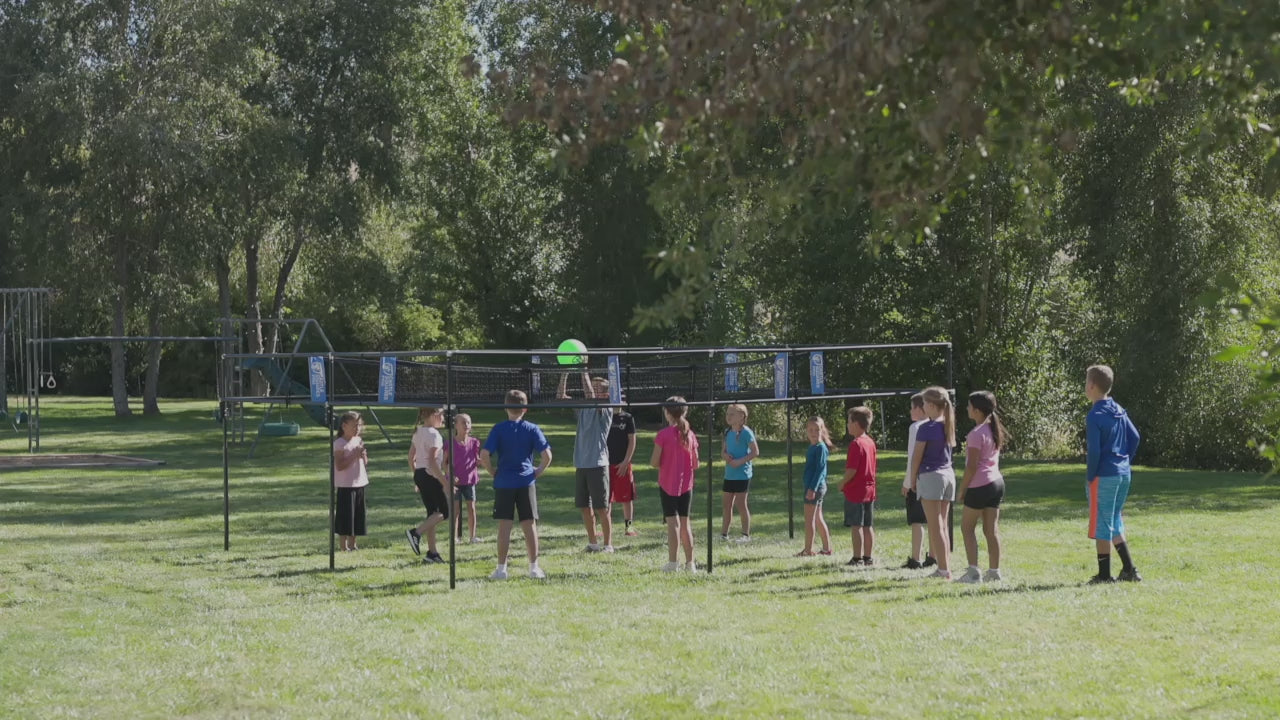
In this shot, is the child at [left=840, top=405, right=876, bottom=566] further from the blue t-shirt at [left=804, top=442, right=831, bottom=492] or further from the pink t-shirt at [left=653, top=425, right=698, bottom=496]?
the pink t-shirt at [left=653, top=425, right=698, bottom=496]

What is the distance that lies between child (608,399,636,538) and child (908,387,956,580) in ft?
12.4

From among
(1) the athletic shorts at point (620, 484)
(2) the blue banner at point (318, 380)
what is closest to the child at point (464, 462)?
(2) the blue banner at point (318, 380)

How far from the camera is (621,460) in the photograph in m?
14.8

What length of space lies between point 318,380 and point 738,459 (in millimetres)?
4072

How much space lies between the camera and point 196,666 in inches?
330

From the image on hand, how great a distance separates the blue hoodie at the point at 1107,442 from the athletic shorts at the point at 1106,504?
0.18ft

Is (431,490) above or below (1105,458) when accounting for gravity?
below

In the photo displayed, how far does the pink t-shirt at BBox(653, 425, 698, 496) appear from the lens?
12180mm

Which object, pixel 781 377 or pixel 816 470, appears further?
pixel 816 470

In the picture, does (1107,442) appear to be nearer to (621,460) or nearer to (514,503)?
(514,503)

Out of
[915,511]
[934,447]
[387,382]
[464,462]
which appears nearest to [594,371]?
[464,462]

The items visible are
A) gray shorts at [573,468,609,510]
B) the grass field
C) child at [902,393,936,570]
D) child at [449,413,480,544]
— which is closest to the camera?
the grass field

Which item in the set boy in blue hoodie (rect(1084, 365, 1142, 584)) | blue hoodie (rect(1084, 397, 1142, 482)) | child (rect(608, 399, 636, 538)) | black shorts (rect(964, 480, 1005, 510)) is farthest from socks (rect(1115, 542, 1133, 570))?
child (rect(608, 399, 636, 538))

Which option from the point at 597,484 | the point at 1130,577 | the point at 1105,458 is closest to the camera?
the point at 1105,458
